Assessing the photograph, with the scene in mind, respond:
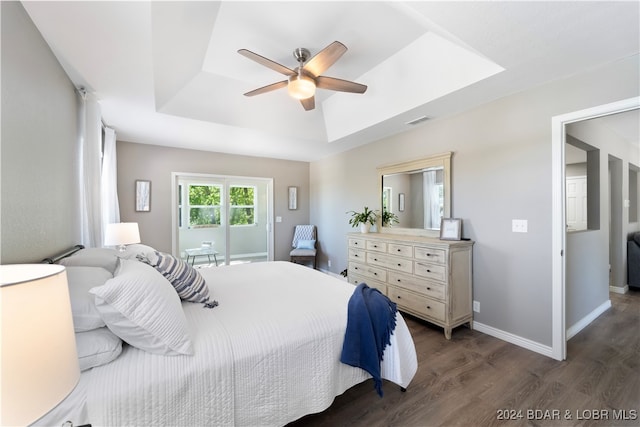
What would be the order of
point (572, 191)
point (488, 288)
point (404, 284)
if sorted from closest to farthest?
1. point (488, 288)
2. point (404, 284)
3. point (572, 191)

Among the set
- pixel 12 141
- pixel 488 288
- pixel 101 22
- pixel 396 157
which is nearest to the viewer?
pixel 12 141

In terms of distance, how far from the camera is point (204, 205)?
4.87 meters

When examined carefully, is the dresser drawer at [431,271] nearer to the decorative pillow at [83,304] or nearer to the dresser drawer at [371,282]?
the dresser drawer at [371,282]

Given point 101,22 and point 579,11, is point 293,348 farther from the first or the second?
point 579,11

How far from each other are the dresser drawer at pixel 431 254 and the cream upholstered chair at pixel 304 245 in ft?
8.03

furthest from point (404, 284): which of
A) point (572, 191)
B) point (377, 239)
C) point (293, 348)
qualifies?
point (572, 191)

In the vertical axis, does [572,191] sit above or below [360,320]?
above

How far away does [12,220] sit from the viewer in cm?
127

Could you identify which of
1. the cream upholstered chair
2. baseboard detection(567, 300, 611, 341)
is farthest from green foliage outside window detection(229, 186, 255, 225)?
baseboard detection(567, 300, 611, 341)

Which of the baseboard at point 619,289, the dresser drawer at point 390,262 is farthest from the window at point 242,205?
the baseboard at point 619,289

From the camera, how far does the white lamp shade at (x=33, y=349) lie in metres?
0.56

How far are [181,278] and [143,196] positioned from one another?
10.8ft

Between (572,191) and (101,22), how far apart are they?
6.34 m

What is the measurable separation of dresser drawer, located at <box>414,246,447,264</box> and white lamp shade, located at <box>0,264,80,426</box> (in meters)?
2.69
